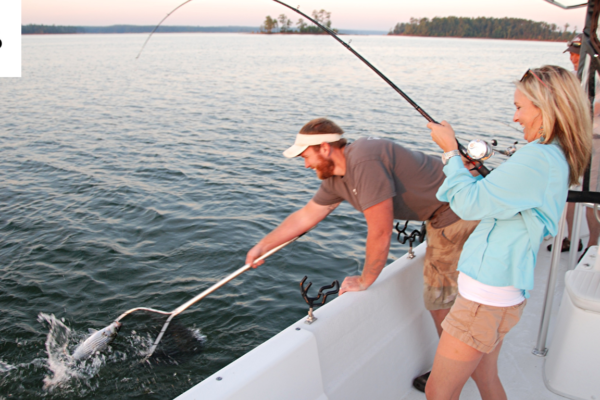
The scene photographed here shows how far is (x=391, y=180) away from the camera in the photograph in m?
2.20

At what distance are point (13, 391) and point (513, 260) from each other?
12.1ft

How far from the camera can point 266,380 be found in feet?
6.30

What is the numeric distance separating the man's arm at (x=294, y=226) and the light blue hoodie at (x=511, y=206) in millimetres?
1057

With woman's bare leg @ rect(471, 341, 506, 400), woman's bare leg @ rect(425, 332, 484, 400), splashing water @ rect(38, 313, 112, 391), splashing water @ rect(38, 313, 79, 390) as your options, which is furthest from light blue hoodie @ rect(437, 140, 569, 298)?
splashing water @ rect(38, 313, 79, 390)

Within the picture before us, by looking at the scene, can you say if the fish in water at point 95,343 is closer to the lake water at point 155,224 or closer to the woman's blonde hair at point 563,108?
the lake water at point 155,224

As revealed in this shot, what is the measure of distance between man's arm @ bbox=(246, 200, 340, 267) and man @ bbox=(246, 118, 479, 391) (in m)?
0.08

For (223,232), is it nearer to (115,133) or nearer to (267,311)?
(267,311)

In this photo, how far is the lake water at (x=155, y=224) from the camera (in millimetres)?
4051

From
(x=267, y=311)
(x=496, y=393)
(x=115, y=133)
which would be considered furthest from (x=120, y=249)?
(x=115, y=133)

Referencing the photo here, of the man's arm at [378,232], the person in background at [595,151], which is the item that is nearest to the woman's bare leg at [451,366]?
the man's arm at [378,232]

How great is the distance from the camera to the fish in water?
3703 mm

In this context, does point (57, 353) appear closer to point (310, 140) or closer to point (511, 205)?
point (310, 140)

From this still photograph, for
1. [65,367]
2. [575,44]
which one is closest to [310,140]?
[575,44]

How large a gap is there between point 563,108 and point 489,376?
3.83 feet
